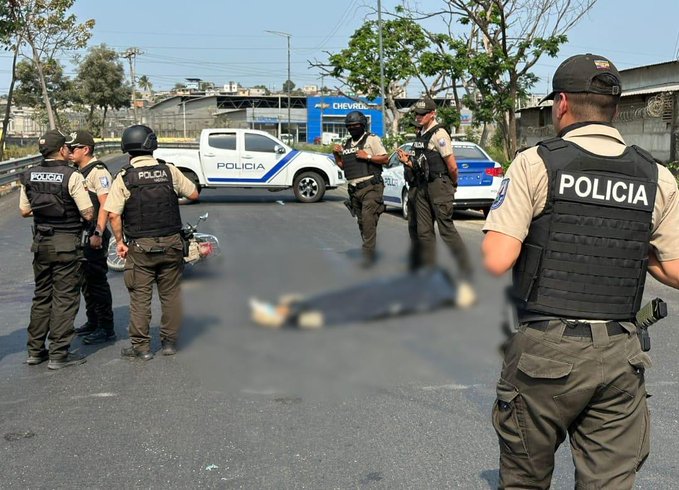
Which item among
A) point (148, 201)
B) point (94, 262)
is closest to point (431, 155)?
point (148, 201)

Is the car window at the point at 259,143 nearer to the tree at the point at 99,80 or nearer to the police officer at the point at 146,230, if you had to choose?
the police officer at the point at 146,230

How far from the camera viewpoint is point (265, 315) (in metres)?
2.83

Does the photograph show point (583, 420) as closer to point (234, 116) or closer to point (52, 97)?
point (52, 97)

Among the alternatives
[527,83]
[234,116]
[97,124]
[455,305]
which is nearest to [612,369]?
[455,305]

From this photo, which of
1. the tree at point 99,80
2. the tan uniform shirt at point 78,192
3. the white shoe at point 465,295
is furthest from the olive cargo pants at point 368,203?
the tree at point 99,80

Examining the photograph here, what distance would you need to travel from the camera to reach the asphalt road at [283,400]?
2.83 metres

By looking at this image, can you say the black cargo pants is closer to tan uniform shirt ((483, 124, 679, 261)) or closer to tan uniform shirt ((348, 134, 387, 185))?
tan uniform shirt ((348, 134, 387, 185))

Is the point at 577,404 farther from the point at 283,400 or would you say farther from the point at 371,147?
the point at 371,147

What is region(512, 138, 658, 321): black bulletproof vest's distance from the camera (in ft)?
7.71

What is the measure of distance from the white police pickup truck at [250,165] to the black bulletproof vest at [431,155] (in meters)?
10.9

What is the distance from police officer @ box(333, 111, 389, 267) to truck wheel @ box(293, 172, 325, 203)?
9873mm

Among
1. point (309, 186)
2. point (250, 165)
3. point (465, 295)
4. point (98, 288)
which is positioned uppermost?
point (465, 295)

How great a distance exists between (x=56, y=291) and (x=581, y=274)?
172 inches

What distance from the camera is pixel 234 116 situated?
88.9 metres
